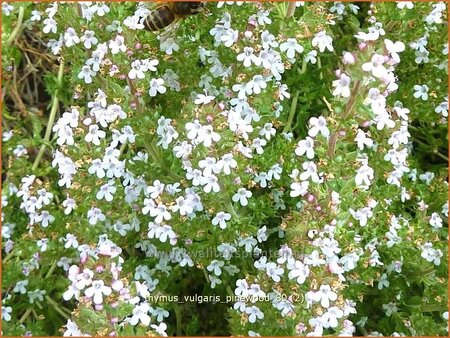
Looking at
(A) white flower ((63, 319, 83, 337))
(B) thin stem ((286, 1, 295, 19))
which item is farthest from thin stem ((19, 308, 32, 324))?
(B) thin stem ((286, 1, 295, 19))

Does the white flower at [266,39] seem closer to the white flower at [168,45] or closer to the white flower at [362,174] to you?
the white flower at [168,45]

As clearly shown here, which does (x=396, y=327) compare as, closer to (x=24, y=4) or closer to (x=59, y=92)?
(x=59, y=92)

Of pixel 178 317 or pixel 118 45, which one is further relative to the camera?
pixel 178 317

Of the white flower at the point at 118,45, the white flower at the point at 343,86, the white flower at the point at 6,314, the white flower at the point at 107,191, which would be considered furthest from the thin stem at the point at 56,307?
the white flower at the point at 343,86

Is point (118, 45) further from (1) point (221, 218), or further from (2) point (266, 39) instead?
(1) point (221, 218)

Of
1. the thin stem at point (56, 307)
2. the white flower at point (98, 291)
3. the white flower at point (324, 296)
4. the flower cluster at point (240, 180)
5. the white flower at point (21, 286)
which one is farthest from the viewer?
the thin stem at point (56, 307)

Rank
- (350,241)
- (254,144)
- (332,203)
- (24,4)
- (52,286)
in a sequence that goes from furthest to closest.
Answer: (24,4) → (52,286) → (254,144) → (350,241) → (332,203)

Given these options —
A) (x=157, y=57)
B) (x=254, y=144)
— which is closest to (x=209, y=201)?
(x=254, y=144)

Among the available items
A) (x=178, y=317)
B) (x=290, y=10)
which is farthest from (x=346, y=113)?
(x=178, y=317)
